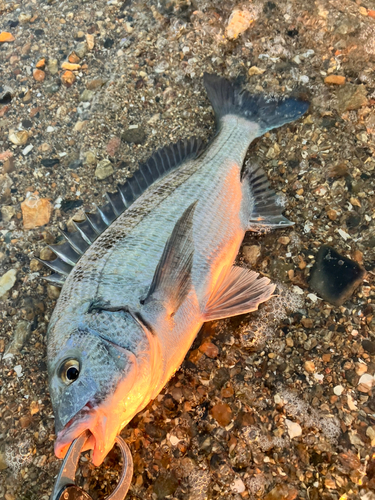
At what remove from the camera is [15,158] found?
3.47m

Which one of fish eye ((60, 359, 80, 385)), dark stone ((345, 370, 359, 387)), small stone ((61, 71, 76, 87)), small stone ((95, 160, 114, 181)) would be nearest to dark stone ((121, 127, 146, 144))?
small stone ((95, 160, 114, 181))

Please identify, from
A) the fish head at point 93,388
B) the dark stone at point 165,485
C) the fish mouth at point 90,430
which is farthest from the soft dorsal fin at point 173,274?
the dark stone at point 165,485

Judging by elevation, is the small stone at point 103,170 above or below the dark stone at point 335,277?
above

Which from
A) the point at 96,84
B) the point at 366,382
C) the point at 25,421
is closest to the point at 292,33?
the point at 96,84

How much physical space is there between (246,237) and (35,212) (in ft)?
6.46

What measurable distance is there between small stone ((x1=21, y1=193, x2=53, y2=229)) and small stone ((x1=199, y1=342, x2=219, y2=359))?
1.85 m

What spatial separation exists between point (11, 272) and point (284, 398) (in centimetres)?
245

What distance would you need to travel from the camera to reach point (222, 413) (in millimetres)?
2414

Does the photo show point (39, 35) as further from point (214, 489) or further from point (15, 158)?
point (214, 489)

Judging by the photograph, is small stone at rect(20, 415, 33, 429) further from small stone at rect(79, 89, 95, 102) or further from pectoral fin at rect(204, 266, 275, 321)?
small stone at rect(79, 89, 95, 102)

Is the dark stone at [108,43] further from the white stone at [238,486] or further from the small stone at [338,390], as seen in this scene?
the white stone at [238,486]

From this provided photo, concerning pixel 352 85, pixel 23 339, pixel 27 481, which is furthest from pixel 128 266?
pixel 352 85

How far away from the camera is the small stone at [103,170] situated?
131 inches

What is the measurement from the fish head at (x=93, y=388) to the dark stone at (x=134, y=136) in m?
2.09
